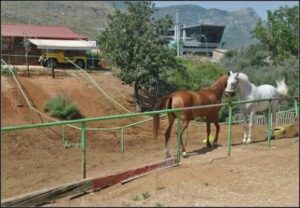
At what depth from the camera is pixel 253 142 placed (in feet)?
41.0

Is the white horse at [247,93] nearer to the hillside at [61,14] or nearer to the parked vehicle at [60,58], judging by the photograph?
the parked vehicle at [60,58]

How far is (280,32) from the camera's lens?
150ft

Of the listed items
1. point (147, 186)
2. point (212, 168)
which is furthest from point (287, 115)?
point (147, 186)

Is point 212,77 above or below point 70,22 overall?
below

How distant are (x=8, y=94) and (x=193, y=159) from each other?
14025mm

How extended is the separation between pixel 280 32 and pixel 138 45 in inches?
919

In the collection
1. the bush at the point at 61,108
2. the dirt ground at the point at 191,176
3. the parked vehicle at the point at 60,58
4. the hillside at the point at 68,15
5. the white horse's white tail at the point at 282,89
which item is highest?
the hillside at the point at 68,15

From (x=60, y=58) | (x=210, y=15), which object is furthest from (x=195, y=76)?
(x=210, y=15)

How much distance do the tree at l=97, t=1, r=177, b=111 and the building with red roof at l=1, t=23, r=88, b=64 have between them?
10622mm

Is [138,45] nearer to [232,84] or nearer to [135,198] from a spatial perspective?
[232,84]

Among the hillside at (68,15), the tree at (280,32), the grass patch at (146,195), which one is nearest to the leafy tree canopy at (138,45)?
the grass patch at (146,195)

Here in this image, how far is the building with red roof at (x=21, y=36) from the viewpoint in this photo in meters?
37.3

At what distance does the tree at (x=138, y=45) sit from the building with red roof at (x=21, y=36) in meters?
10.6

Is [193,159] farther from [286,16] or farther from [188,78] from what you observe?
[286,16]
